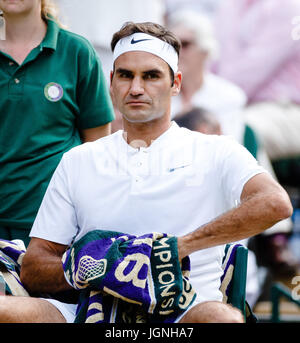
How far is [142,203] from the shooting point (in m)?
2.27

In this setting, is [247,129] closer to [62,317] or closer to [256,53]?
[256,53]

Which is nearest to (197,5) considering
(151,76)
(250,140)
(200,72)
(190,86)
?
(200,72)

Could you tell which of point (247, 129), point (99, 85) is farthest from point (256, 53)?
point (99, 85)

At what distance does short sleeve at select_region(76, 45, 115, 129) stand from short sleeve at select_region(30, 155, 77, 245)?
1.44ft

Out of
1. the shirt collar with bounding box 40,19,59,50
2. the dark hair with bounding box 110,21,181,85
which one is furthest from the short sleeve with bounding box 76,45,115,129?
the dark hair with bounding box 110,21,181,85

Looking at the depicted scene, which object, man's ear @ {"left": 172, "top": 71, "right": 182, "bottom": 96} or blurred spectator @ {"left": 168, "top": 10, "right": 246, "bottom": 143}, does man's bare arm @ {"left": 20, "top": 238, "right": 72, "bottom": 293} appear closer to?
man's ear @ {"left": 172, "top": 71, "right": 182, "bottom": 96}

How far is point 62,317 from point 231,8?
3.45 metres

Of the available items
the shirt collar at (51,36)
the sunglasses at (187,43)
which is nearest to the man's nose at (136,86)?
the shirt collar at (51,36)

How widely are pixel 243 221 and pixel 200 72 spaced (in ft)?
9.68

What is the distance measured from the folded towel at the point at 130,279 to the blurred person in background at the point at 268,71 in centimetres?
304

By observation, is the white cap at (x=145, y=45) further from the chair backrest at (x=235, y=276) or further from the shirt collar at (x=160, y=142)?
the chair backrest at (x=235, y=276)

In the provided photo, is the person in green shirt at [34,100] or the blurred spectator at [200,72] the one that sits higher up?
the blurred spectator at [200,72]

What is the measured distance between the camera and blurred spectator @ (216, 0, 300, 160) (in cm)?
509

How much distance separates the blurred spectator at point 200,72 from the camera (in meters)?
4.84
